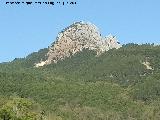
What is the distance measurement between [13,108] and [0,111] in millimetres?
8273

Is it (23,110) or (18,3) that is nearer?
(18,3)

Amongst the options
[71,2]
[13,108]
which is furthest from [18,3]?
[13,108]

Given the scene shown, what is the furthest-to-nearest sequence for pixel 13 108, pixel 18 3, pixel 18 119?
pixel 13 108 < pixel 18 119 < pixel 18 3

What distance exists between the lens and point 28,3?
5294cm

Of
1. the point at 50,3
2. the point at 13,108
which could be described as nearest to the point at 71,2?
the point at 50,3

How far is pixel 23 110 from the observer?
147000 millimetres

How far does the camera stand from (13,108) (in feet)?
457

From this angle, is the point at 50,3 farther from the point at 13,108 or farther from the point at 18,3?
the point at 13,108

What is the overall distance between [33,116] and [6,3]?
9013 centimetres

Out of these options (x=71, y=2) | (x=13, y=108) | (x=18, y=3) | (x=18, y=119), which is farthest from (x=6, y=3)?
(x=13, y=108)

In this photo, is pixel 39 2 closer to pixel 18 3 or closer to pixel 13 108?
pixel 18 3

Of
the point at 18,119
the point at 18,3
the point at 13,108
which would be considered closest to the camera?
the point at 18,3

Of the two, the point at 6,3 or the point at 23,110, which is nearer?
the point at 6,3

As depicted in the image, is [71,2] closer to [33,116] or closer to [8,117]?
[8,117]
